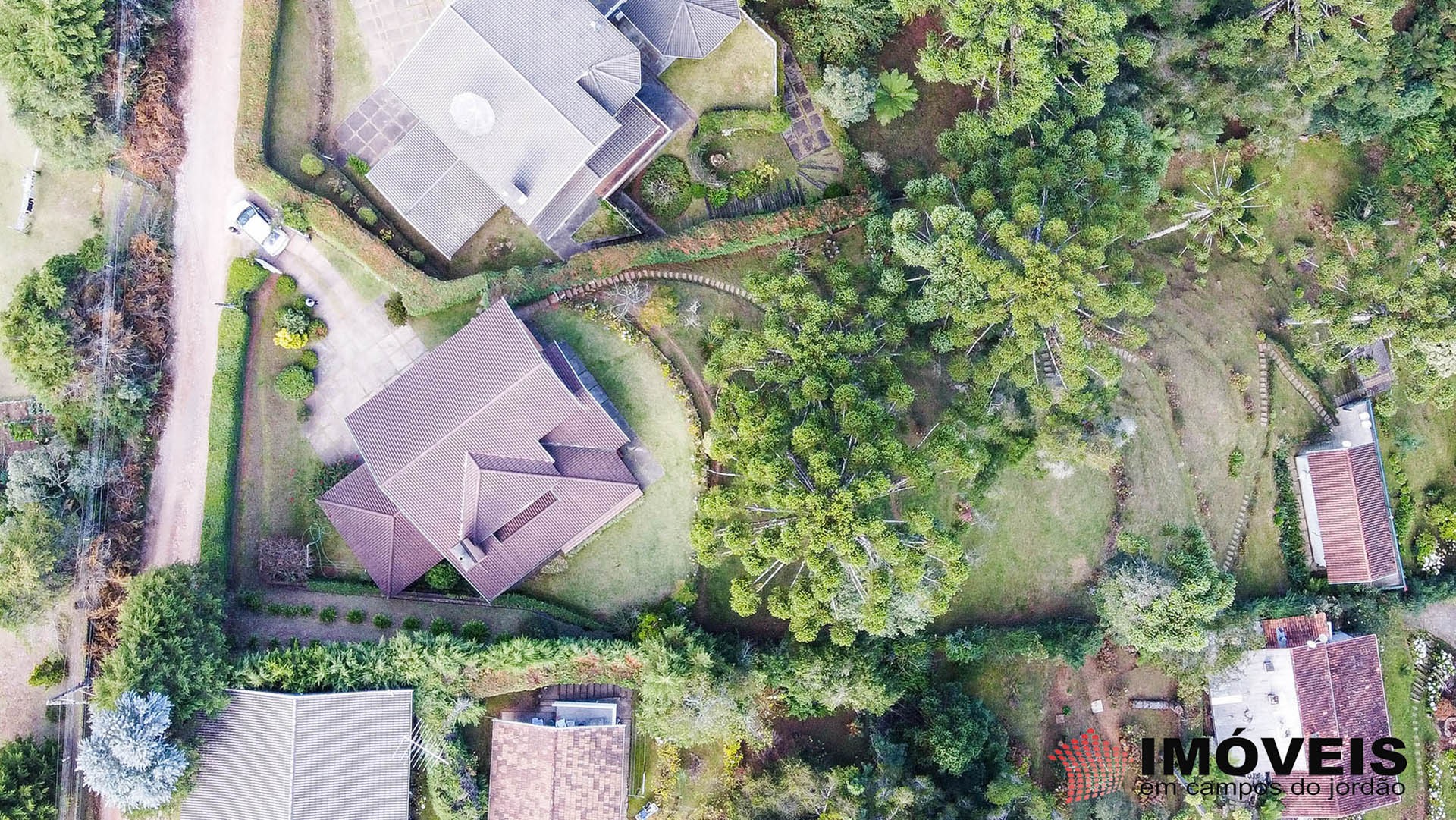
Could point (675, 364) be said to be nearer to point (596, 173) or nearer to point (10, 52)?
point (596, 173)

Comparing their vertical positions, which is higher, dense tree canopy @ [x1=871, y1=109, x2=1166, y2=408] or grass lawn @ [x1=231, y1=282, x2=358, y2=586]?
dense tree canopy @ [x1=871, y1=109, x2=1166, y2=408]

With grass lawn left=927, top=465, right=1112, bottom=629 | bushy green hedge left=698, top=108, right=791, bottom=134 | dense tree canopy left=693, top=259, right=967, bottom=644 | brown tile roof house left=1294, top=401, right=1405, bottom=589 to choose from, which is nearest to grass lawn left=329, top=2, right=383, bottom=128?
bushy green hedge left=698, top=108, right=791, bottom=134

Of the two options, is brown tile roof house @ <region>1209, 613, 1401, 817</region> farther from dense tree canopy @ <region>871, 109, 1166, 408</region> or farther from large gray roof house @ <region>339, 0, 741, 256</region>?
large gray roof house @ <region>339, 0, 741, 256</region>

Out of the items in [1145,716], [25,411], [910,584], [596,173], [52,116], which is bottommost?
[1145,716]

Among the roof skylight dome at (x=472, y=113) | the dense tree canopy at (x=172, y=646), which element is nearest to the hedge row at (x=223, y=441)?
the dense tree canopy at (x=172, y=646)

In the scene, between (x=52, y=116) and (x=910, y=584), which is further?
(x=52, y=116)

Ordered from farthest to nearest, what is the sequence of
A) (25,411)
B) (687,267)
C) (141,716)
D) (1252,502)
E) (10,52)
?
(1252,502) → (687,267) → (25,411) → (10,52) → (141,716)

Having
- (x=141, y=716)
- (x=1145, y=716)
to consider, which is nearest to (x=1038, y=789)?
(x=1145, y=716)
